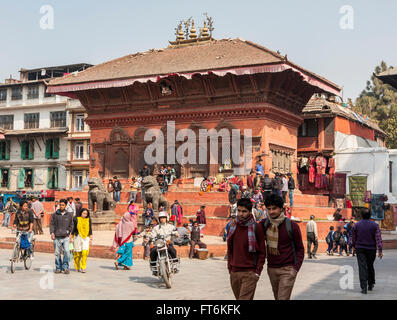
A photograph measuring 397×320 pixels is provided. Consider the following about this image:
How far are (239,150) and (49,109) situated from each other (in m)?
27.1

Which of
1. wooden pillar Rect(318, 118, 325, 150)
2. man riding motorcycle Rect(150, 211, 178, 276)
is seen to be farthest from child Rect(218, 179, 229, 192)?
man riding motorcycle Rect(150, 211, 178, 276)

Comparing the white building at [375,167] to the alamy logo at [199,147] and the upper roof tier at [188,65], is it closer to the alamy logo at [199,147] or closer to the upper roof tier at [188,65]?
the upper roof tier at [188,65]

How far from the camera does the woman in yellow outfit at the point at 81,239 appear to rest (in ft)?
44.8

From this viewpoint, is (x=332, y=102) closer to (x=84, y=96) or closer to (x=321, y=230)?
(x=84, y=96)

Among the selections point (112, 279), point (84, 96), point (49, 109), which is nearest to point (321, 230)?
point (112, 279)

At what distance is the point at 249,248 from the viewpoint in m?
7.00

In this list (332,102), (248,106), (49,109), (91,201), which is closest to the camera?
(91,201)

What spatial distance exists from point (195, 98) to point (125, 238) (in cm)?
1722

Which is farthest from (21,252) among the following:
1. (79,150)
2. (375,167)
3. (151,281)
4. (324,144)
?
(79,150)

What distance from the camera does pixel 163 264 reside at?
11.6 metres

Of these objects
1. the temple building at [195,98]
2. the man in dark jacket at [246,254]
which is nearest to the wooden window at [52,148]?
the temple building at [195,98]

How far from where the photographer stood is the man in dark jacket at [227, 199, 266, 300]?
6.98 m

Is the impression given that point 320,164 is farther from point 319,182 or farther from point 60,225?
point 60,225

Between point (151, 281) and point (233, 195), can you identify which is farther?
point (233, 195)
